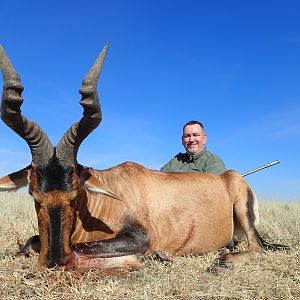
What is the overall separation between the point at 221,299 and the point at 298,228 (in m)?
4.64

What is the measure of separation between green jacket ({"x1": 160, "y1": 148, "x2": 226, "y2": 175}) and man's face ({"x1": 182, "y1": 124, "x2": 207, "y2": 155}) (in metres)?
0.13

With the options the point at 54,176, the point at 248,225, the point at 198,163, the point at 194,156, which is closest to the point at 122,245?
the point at 54,176

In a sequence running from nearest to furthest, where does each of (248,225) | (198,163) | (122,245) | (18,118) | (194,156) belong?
(18,118) < (122,245) < (248,225) < (198,163) < (194,156)

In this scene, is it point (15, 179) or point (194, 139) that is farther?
point (194, 139)

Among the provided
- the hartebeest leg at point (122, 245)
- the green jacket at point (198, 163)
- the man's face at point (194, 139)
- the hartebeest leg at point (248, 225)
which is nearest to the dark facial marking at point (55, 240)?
the hartebeest leg at point (122, 245)

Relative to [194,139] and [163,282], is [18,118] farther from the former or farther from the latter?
[194,139]

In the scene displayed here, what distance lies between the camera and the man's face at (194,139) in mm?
8961

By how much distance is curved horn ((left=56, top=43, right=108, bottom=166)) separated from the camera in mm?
4547

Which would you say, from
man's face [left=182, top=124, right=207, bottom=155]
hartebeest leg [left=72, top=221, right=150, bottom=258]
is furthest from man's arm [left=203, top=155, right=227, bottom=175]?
hartebeest leg [left=72, top=221, right=150, bottom=258]

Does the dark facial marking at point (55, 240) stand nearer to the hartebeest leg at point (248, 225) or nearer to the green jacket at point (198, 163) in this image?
the hartebeest leg at point (248, 225)

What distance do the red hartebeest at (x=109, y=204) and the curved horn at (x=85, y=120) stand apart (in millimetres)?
10

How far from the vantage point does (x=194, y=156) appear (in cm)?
880

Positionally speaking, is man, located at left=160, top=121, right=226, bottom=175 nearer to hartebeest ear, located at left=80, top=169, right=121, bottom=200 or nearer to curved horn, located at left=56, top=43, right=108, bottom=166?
hartebeest ear, located at left=80, top=169, right=121, bottom=200

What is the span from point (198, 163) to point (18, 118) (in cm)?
471
